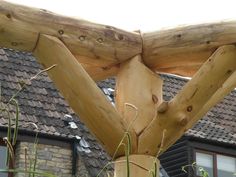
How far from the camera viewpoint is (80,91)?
9.87ft

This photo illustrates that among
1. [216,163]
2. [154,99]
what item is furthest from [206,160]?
[154,99]

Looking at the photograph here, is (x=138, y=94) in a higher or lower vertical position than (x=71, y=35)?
lower

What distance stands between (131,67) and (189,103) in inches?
12.7

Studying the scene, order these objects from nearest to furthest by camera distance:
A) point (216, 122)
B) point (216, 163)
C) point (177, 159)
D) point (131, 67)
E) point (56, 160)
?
point (131, 67) → point (56, 160) → point (177, 159) → point (216, 163) → point (216, 122)

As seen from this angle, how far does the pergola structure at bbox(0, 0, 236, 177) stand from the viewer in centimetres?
298

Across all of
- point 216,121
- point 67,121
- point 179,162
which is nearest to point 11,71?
point 67,121

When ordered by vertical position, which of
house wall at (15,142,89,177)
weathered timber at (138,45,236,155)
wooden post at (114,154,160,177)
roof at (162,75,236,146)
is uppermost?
roof at (162,75,236,146)

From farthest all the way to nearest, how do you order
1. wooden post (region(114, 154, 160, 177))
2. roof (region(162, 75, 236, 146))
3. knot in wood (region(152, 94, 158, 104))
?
roof (region(162, 75, 236, 146))
knot in wood (region(152, 94, 158, 104))
wooden post (region(114, 154, 160, 177))

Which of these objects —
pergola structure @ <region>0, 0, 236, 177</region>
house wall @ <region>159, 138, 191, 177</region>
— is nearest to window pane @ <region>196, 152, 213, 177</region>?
house wall @ <region>159, 138, 191, 177</region>

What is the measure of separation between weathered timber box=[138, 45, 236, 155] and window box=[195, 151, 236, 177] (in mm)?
8260

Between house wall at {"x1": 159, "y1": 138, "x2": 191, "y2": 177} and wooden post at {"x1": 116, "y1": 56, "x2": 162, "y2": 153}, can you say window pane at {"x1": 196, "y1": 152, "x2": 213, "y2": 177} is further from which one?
wooden post at {"x1": 116, "y1": 56, "x2": 162, "y2": 153}

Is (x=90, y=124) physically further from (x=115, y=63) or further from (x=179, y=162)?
(x=179, y=162)

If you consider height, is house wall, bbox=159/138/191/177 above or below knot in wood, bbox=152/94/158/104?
above

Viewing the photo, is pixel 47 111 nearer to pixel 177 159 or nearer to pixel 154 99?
pixel 177 159
